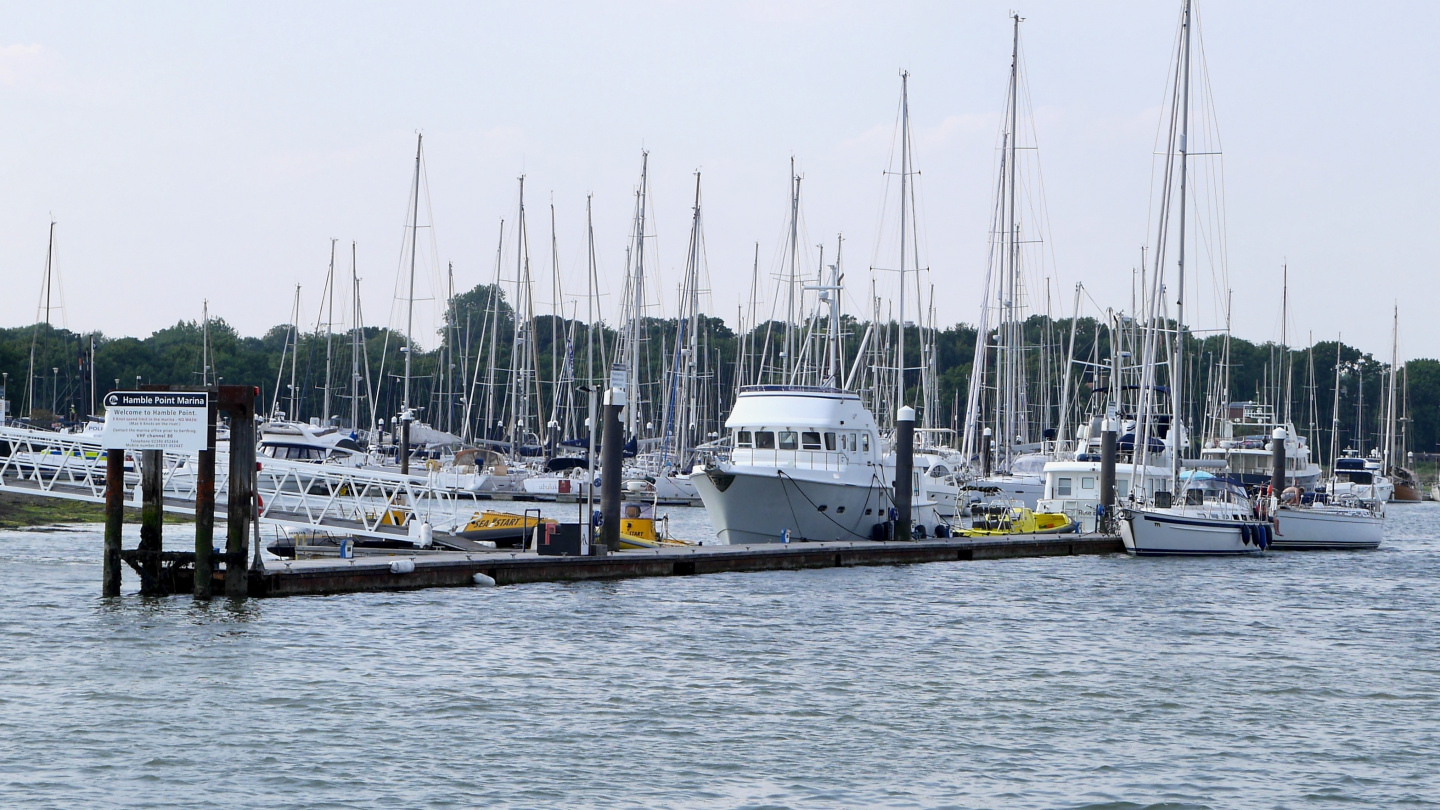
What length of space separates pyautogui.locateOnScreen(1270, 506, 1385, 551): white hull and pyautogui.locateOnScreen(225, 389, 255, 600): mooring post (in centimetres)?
3895

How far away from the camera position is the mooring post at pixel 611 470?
35.5 metres

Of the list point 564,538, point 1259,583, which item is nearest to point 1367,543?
point 1259,583

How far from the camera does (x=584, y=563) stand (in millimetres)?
34625

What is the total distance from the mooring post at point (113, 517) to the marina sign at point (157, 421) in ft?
1.12

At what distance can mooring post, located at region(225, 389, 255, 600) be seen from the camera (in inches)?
1126

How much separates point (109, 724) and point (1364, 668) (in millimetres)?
21284

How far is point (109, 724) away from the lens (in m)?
19.7

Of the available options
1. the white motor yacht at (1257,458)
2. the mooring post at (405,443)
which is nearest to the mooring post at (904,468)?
the mooring post at (405,443)

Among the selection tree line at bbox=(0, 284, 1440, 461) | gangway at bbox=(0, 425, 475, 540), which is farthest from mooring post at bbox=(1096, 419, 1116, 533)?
tree line at bbox=(0, 284, 1440, 461)

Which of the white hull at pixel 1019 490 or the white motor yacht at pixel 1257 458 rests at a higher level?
the white motor yacht at pixel 1257 458

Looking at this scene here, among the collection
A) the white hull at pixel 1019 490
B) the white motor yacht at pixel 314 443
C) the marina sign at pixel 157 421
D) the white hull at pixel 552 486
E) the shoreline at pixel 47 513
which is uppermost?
the marina sign at pixel 157 421

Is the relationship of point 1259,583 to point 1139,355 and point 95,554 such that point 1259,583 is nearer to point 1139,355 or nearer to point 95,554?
point 95,554

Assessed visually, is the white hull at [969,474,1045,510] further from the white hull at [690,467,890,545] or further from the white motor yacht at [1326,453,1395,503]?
the white motor yacht at [1326,453,1395,503]

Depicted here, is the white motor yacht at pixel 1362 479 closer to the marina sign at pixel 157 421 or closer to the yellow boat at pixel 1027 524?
the yellow boat at pixel 1027 524
